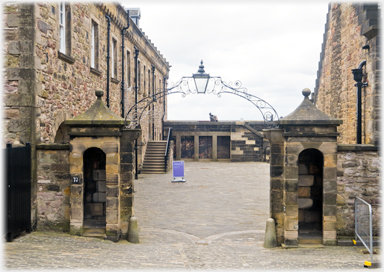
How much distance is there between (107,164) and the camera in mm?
7969

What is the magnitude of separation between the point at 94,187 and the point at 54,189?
868 millimetres

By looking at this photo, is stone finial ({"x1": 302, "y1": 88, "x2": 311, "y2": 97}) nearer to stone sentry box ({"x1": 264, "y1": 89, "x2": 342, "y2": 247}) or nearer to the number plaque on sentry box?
stone sentry box ({"x1": 264, "y1": 89, "x2": 342, "y2": 247})

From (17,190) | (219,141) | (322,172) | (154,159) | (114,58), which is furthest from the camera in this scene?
(219,141)

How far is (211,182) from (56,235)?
10.5m

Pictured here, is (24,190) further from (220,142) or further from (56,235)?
(220,142)

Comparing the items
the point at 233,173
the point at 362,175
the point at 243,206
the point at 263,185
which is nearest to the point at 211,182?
the point at 263,185

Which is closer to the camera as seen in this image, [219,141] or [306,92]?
[306,92]

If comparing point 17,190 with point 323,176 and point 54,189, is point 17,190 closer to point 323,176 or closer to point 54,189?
point 54,189

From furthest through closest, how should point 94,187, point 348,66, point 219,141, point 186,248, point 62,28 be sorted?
point 219,141
point 348,66
point 62,28
point 94,187
point 186,248

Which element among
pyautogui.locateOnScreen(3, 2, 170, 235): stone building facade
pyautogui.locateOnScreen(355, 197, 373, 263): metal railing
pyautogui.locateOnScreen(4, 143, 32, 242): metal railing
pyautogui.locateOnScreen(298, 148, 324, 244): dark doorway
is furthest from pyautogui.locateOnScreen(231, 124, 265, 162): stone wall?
pyautogui.locateOnScreen(4, 143, 32, 242): metal railing

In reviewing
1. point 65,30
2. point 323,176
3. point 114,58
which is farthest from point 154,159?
point 323,176

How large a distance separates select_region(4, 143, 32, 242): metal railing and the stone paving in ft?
0.90

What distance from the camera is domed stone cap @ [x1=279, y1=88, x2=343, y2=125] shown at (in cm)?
773

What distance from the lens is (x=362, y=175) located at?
7.99 m
